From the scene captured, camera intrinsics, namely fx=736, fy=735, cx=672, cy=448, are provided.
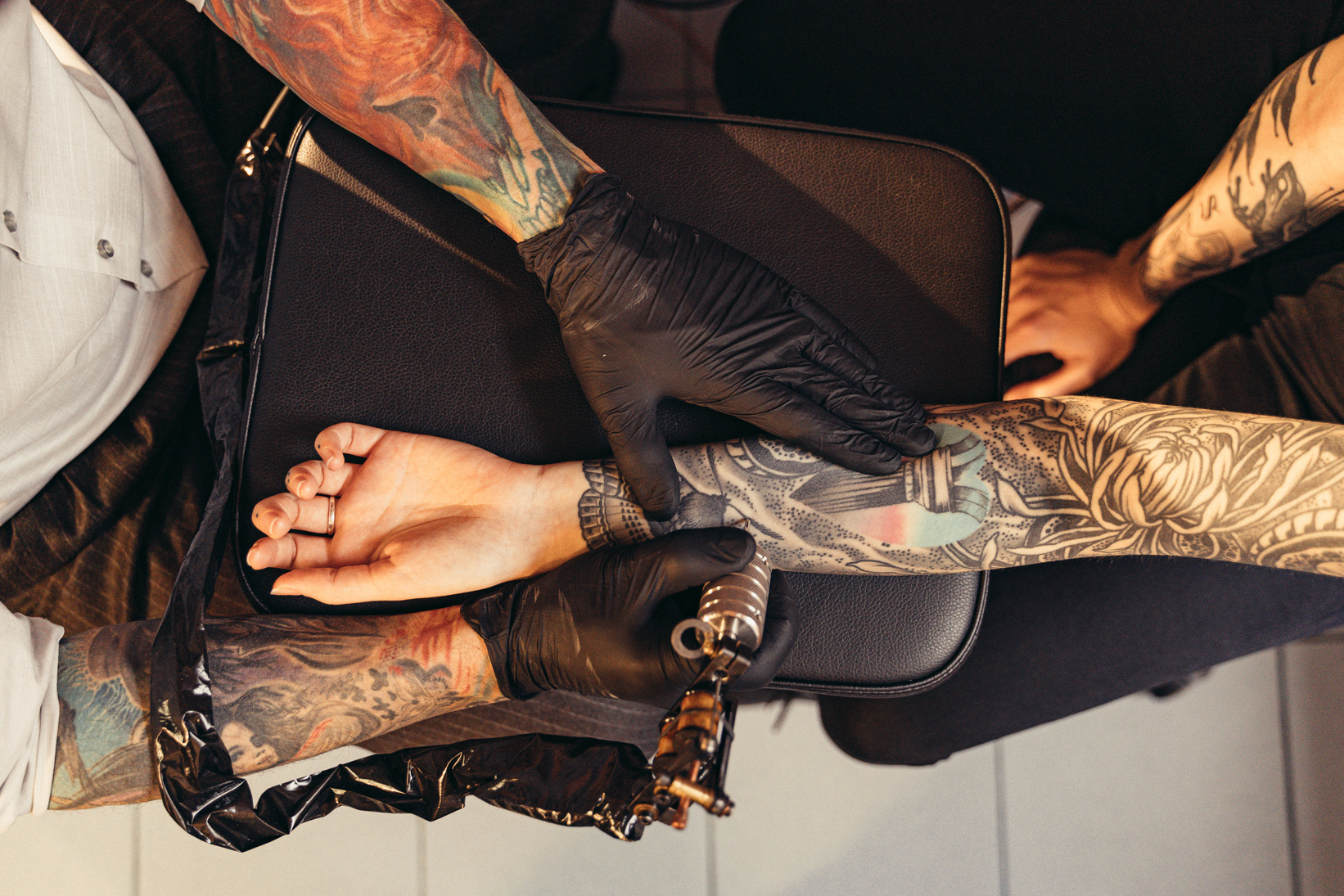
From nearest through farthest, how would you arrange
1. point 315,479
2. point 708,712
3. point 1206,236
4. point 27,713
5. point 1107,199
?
point 708,712
point 27,713
point 315,479
point 1206,236
point 1107,199

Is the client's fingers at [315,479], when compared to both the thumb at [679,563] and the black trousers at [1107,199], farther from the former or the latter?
the black trousers at [1107,199]

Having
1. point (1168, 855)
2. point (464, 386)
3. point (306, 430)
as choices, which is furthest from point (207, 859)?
point (1168, 855)

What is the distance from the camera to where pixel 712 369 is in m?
0.81

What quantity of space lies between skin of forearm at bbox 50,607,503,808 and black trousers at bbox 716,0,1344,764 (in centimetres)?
63

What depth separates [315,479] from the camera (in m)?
0.83

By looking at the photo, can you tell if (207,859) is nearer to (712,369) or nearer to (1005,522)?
(712,369)

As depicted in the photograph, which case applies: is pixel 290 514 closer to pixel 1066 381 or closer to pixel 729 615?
pixel 729 615

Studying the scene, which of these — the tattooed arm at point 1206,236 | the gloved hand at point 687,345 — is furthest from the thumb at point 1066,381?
the gloved hand at point 687,345

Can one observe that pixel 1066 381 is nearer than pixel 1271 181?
No

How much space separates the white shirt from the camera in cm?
74

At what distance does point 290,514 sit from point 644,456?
0.41 metres

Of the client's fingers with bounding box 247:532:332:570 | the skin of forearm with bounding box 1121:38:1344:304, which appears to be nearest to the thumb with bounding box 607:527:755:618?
the client's fingers with bounding box 247:532:332:570

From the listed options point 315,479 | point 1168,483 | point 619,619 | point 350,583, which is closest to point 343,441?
point 315,479

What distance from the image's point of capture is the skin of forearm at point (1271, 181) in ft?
2.71
